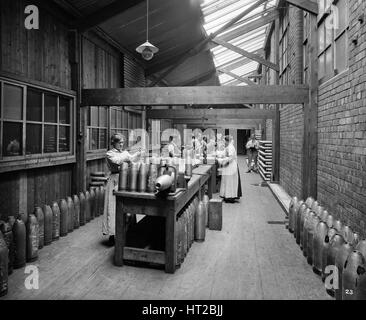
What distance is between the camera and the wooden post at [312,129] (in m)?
5.93

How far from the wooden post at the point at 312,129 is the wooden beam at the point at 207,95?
17 cm

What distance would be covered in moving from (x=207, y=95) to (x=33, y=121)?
128 inches

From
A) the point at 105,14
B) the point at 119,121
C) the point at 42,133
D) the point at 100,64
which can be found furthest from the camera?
the point at 119,121

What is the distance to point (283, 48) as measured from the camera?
10.7 m

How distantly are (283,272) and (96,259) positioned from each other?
2.47 meters

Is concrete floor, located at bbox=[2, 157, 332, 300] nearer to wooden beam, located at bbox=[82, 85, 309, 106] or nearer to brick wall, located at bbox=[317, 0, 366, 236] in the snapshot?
brick wall, located at bbox=[317, 0, 366, 236]

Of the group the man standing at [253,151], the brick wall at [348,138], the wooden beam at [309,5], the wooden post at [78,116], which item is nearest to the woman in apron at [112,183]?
the wooden post at [78,116]

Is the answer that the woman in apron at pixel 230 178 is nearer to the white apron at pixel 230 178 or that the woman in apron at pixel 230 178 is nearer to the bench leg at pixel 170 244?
the white apron at pixel 230 178

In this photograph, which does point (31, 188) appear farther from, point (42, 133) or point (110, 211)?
point (110, 211)

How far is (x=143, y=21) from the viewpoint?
7695mm

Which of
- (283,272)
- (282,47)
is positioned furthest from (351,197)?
(282,47)

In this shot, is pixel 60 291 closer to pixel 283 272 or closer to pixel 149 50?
pixel 283 272

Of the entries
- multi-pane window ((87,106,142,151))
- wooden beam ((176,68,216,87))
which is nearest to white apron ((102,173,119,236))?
multi-pane window ((87,106,142,151))

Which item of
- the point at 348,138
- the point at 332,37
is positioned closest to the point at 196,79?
the point at 332,37
